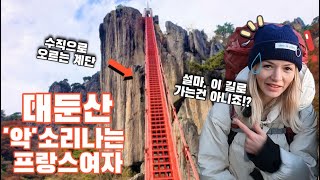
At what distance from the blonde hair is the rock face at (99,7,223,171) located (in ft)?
3.10

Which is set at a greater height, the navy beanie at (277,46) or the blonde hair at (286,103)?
the navy beanie at (277,46)

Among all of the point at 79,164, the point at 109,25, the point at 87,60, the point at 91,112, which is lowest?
the point at 79,164

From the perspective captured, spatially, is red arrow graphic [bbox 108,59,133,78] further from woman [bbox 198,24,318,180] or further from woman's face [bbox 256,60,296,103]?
woman's face [bbox 256,60,296,103]

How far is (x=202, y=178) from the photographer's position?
337cm

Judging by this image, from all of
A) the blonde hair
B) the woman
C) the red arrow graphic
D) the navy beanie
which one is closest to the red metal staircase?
the red arrow graphic

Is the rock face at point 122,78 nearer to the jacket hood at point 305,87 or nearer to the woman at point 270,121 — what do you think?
the woman at point 270,121

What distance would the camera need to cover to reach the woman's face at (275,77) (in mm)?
3223

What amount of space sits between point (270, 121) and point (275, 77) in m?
0.35

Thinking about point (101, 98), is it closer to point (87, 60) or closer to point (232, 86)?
point (87, 60)

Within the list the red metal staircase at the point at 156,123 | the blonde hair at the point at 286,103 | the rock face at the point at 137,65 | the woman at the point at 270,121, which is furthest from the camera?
the red metal staircase at the point at 156,123

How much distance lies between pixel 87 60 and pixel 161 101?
52.9 inches

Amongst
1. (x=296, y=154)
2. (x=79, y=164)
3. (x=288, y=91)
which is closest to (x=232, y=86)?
(x=288, y=91)

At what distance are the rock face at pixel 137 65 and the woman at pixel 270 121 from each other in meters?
0.90

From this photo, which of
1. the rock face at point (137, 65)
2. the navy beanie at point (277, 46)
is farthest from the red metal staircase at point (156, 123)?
the navy beanie at point (277, 46)
